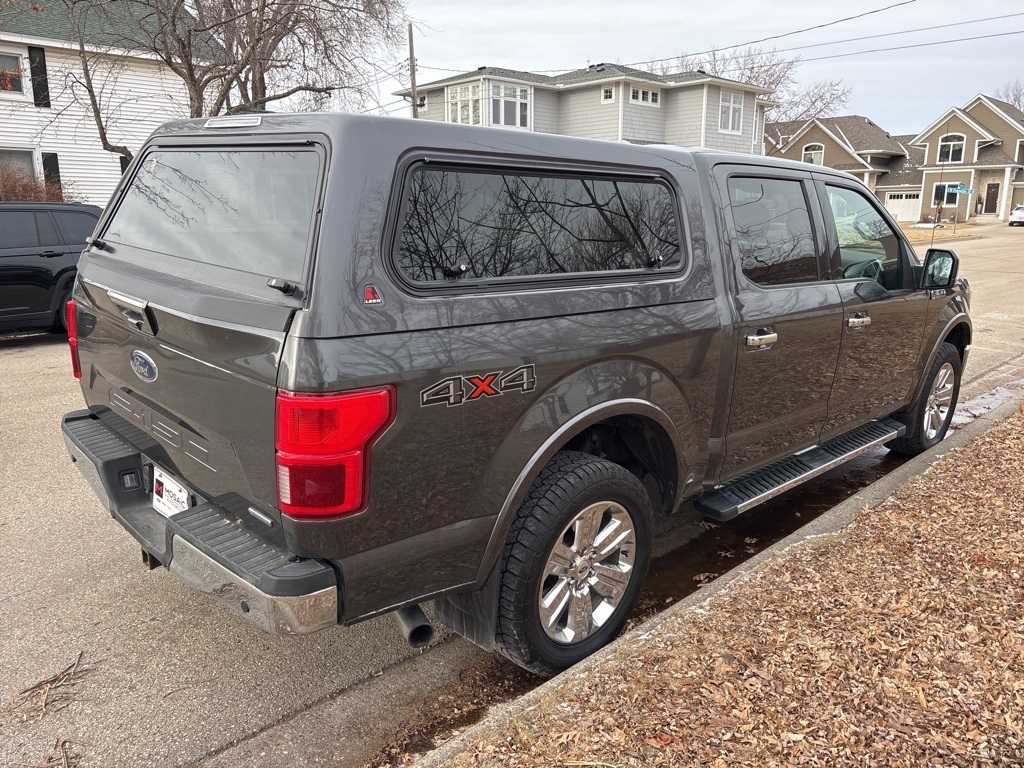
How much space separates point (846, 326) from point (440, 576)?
268cm

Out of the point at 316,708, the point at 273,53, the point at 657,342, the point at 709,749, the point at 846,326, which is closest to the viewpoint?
the point at 709,749

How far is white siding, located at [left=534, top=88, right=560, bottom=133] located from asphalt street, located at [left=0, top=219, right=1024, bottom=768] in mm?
37472

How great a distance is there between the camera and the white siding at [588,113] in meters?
37.5

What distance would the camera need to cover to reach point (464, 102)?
38.5m

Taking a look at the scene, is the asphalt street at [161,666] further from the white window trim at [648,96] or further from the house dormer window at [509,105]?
the white window trim at [648,96]

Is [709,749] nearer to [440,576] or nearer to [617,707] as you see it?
[617,707]

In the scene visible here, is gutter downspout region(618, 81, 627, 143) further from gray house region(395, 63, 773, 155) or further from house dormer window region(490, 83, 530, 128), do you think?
house dormer window region(490, 83, 530, 128)

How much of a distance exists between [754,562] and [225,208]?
2624 millimetres

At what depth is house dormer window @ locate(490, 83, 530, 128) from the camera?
37500 mm

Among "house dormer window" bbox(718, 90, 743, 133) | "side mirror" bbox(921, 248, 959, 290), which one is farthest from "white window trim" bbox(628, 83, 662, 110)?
"side mirror" bbox(921, 248, 959, 290)

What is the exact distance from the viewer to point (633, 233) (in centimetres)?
320

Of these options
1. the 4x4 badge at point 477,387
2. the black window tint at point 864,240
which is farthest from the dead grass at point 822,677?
the black window tint at point 864,240

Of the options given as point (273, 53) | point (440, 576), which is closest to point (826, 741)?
point (440, 576)

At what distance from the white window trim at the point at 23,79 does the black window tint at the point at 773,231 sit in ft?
79.3
